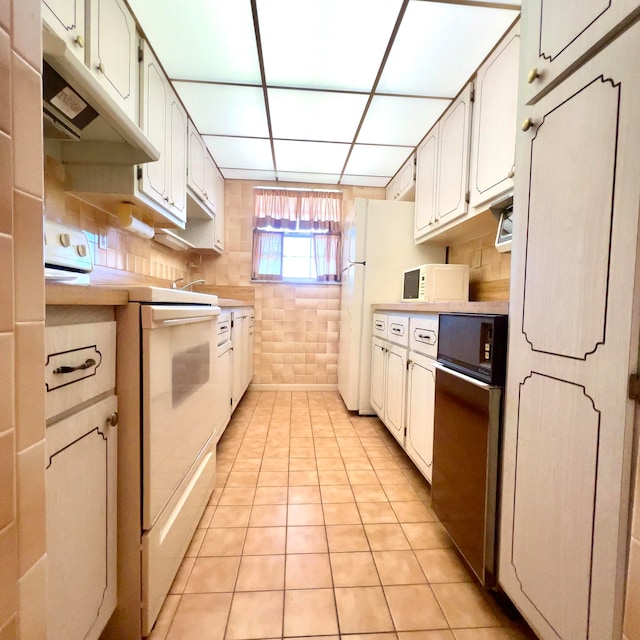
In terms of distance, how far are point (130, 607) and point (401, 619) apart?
78 centimetres

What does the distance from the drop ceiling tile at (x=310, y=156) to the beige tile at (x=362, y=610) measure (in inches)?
113

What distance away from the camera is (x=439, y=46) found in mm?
1698

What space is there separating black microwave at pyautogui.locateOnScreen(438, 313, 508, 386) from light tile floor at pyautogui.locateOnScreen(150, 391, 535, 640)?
740mm

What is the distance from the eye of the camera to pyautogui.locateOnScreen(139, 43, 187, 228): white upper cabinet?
175 centimetres

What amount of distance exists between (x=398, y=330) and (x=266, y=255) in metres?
2.05

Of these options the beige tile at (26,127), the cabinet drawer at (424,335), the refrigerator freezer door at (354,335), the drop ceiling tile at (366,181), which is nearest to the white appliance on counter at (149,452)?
the beige tile at (26,127)

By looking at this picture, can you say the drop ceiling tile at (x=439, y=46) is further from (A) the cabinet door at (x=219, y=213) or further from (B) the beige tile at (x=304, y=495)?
(B) the beige tile at (x=304, y=495)

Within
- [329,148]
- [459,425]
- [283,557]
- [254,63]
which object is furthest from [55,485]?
[329,148]

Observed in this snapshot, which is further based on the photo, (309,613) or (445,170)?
(445,170)

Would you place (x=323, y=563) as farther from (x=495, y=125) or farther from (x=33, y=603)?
(x=495, y=125)

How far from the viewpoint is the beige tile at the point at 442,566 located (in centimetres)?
118

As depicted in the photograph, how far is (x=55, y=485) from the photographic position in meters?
0.63

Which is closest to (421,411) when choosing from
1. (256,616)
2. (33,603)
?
(256,616)

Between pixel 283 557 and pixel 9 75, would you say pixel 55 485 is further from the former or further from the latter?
pixel 283 557
